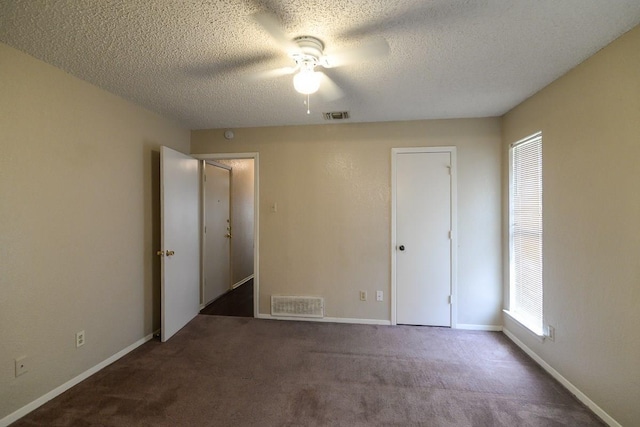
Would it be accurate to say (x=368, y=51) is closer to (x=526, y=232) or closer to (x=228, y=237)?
(x=526, y=232)

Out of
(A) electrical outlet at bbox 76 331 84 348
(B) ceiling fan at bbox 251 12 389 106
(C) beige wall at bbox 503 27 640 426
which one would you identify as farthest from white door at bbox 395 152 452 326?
(A) electrical outlet at bbox 76 331 84 348

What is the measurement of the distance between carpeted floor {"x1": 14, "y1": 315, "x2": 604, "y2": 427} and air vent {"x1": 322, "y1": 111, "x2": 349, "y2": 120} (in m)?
2.50

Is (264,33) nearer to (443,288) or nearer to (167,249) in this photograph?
(167,249)

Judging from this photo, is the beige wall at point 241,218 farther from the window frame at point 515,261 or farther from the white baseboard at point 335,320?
the window frame at point 515,261

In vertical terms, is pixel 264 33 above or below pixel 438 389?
above

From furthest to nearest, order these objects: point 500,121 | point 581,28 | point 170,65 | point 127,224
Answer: point 500,121
point 127,224
point 170,65
point 581,28

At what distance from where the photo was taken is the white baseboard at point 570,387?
1.74 metres

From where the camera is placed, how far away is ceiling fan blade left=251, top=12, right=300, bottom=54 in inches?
49.6

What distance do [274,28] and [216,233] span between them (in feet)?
11.1

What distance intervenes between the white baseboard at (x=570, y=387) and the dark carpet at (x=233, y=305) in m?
3.09

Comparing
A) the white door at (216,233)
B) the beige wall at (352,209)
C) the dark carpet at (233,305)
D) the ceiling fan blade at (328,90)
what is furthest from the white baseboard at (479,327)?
the white door at (216,233)

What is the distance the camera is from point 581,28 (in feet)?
5.20

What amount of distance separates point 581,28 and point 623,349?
1971mm

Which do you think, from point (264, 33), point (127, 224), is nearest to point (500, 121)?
point (264, 33)
